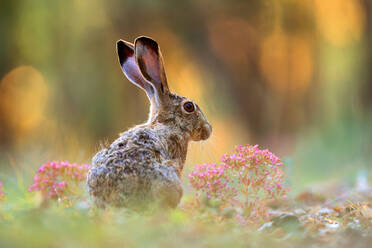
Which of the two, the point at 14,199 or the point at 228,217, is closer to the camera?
the point at 228,217

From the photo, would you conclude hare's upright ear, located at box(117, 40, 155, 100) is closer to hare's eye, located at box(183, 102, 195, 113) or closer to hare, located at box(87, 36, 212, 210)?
hare, located at box(87, 36, 212, 210)

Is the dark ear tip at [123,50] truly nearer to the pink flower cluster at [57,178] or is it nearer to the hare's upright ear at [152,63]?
the hare's upright ear at [152,63]

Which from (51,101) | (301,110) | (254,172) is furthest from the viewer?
(301,110)

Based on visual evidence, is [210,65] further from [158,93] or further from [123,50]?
[158,93]

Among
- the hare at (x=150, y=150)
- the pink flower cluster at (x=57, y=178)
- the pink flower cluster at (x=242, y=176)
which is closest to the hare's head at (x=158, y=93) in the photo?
the hare at (x=150, y=150)

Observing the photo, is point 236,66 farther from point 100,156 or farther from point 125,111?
point 100,156

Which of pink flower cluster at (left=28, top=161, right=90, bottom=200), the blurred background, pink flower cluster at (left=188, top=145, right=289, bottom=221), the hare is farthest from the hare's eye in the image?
the blurred background

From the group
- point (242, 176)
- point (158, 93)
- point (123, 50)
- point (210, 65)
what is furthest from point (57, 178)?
point (210, 65)

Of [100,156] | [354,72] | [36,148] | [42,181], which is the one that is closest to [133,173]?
[100,156]
